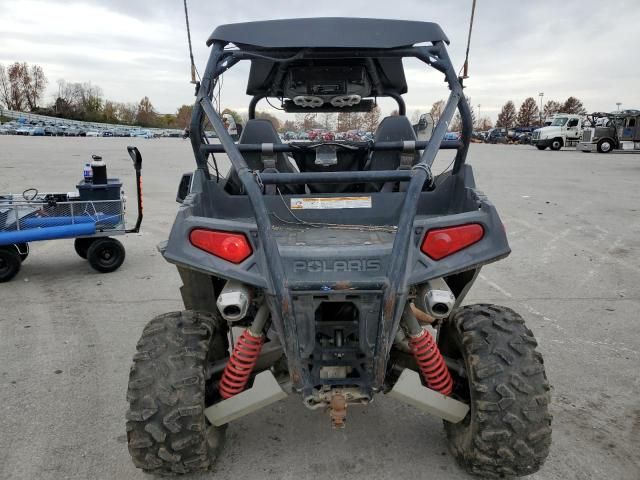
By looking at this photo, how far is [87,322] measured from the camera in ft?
17.3

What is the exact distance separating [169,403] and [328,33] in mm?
2366

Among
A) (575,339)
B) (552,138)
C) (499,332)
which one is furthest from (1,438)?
(552,138)

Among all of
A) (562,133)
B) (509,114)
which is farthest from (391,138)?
(509,114)

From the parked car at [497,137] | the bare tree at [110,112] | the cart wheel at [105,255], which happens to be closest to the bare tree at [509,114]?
the parked car at [497,137]

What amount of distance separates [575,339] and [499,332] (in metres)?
2.35

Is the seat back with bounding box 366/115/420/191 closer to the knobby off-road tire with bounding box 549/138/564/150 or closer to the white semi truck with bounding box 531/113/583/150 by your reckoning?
the white semi truck with bounding box 531/113/583/150

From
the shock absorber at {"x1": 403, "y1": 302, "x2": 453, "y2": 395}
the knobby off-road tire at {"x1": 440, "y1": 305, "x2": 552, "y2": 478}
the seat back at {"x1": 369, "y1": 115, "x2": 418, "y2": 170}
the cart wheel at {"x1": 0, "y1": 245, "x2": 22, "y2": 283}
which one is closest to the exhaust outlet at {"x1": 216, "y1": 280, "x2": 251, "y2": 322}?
the shock absorber at {"x1": 403, "y1": 302, "x2": 453, "y2": 395}

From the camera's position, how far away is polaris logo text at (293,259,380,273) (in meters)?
2.55

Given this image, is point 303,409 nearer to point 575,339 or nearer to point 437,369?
point 437,369

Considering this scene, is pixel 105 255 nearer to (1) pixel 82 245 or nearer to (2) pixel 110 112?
(1) pixel 82 245

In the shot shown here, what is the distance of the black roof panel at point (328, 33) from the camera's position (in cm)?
359

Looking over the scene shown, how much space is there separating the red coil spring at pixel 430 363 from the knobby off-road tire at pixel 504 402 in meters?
0.12

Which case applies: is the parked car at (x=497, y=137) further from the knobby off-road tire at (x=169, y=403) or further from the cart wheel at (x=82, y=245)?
the knobby off-road tire at (x=169, y=403)

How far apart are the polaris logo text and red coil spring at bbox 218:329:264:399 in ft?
1.62
